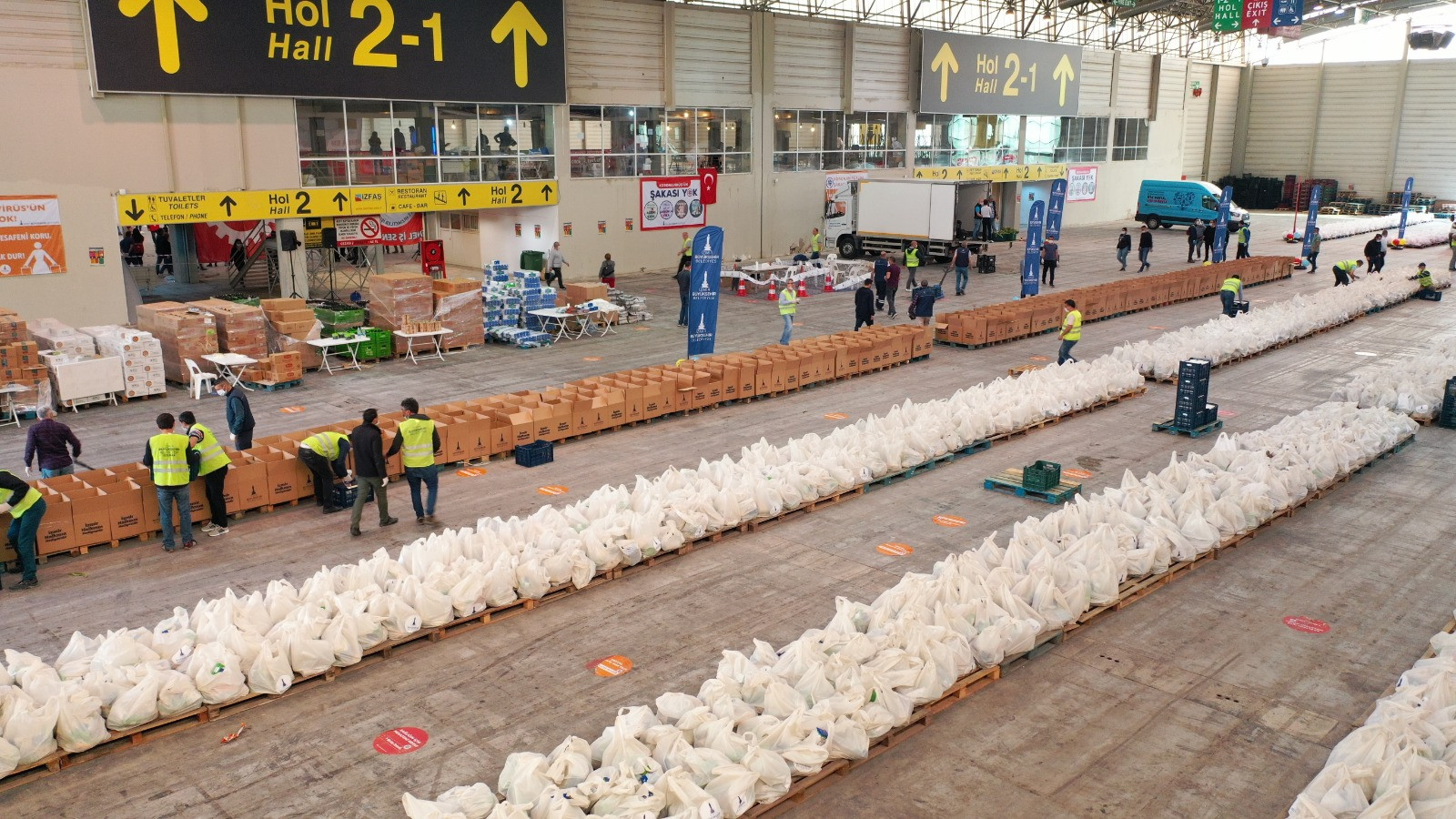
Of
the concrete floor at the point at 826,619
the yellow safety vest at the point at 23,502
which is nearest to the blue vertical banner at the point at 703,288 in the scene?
the concrete floor at the point at 826,619

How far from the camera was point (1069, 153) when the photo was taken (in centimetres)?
4781

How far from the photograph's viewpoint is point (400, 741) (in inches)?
289

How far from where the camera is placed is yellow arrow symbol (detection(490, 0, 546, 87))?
1038 inches

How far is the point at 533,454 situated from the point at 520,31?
55.4ft

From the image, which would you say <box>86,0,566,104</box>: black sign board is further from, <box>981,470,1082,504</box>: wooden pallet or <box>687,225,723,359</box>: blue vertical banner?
<box>981,470,1082,504</box>: wooden pallet

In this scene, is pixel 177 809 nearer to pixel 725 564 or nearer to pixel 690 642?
pixel 690 642

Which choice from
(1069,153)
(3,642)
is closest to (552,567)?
(3,642)

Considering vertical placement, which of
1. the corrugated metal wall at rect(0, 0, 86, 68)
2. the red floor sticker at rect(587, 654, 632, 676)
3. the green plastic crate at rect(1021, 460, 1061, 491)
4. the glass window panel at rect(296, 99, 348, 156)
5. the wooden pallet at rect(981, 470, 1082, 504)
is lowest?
the red floor sticker at rect(587, 654, 632, 676)

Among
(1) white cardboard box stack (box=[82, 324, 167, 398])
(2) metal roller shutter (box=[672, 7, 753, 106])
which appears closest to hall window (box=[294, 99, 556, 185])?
(2) metal roller shutter (box=[672, 7, 753, 106])

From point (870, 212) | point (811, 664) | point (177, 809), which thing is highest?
point (870, 212)

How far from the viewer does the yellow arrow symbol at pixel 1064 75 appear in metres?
44.7

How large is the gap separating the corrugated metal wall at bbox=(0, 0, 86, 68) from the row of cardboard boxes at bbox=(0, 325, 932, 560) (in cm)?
1142

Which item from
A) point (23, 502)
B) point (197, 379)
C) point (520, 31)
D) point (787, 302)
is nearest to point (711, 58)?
point (520, 31)

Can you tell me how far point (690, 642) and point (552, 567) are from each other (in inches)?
61.3
